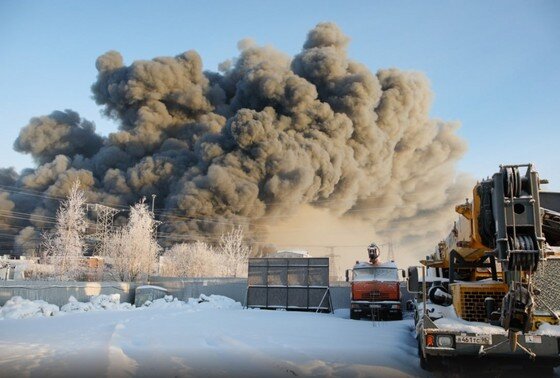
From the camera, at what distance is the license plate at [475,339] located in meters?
5.43

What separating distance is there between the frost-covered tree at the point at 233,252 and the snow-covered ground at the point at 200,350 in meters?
31.9

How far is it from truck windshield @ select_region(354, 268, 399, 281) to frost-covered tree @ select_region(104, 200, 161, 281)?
66.8ft

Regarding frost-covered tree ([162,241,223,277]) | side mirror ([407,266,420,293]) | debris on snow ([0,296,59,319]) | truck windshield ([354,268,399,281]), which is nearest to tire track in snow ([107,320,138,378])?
side mirror ([407,266,420,293])

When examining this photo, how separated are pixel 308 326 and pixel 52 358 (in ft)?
21.4

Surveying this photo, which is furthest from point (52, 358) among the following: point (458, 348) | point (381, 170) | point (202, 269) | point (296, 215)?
point (381, 170)

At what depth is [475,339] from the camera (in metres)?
5.47

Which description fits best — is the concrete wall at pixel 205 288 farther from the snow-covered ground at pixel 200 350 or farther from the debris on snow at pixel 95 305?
the snow-covered ground at pixel 200 350

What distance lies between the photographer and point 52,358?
6.69 meters

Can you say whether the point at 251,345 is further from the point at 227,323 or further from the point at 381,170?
the point at 381,170

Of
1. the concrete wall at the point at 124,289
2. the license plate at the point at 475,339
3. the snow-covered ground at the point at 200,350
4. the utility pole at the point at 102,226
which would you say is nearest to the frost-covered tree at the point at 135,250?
the utility pole at the point at 102,226

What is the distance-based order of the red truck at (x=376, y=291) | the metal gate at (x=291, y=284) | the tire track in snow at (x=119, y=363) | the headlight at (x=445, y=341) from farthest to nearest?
the metal gate at (x=291, y=284), the red truck at (x=376, y=291), the tire track in snow at (x=119, y=363), the headlight at (x=445, y=341)

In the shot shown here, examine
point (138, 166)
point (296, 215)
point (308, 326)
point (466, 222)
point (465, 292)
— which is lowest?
point (308, 326)

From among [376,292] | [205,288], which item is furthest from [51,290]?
[376,292]

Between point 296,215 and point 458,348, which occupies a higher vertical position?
point 296,215
